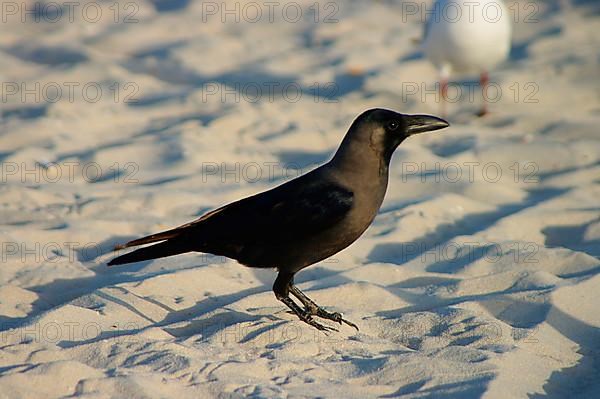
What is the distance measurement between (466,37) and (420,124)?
3.99 meters

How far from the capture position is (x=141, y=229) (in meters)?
4.93

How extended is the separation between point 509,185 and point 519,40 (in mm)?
3899

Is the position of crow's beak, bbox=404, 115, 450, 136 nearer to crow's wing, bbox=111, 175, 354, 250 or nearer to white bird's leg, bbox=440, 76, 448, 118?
crow's wing, bbox=111, 175, 354, 250

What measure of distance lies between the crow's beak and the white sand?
2.21 feet

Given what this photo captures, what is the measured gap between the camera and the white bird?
770 cm

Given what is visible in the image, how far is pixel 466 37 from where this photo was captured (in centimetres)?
768

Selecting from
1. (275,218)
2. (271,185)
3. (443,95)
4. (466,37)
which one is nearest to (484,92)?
(443,95)

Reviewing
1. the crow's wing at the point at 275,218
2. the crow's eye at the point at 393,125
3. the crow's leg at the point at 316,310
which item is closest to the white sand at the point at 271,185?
the crow's leg at the point at 316,310

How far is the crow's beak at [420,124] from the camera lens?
153 inches

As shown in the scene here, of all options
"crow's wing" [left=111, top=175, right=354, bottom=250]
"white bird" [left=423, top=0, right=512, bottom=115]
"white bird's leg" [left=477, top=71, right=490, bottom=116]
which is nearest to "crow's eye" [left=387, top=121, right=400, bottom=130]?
"crow's wing" [left=111, top=175, right=354, bottom=250]

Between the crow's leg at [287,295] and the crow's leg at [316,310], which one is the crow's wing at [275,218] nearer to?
the crow's leg at [287,295]

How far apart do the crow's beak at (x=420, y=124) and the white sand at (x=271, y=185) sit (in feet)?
2.21

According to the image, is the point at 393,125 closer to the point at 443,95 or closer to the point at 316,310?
the point at 316,310

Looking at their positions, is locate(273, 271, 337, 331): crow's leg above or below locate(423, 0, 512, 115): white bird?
below
